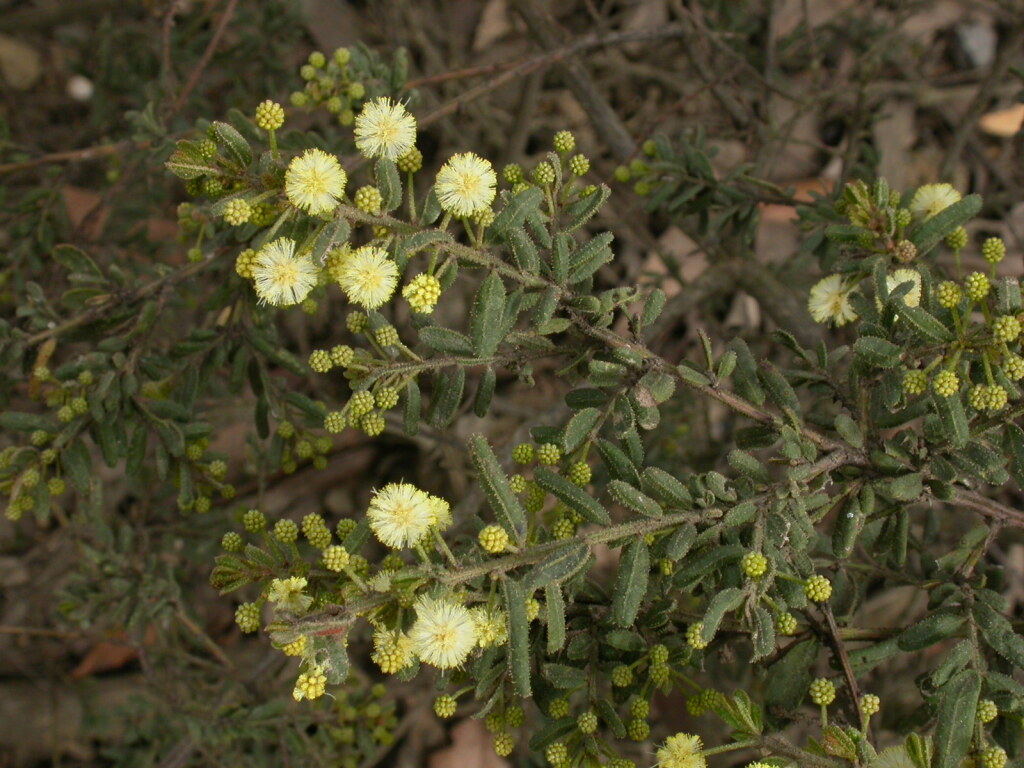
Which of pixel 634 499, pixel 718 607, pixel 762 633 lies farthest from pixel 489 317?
pixel 762 633

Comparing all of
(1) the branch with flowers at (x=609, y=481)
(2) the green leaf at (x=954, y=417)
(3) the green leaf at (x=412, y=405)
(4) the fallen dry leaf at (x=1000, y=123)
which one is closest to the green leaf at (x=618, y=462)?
(1) the branch with flowers at (x=609, y=481)

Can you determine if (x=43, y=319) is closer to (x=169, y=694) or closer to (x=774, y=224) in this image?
(x=169, y=694)

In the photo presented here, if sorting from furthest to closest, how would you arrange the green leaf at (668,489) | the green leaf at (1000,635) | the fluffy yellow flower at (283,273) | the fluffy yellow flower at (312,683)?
the green leaf at (1000,635) → the green leaf at (668,489) → the fluffy yellow flower at (283,273) → the fluffy yellow flower at (312,683)

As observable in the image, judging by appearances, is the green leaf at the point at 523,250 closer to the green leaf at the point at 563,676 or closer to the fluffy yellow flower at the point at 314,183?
the fluffy yellow flower at the point at 314,183

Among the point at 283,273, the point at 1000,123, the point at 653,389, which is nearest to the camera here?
the point at 283,273

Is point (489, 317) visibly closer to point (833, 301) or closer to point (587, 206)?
point (587, 206)

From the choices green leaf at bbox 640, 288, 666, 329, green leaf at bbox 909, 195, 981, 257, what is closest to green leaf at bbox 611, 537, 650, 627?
green leaf at bbox 640, 288, 666, 329

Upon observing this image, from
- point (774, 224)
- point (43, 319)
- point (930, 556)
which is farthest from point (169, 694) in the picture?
point (774, 224)
